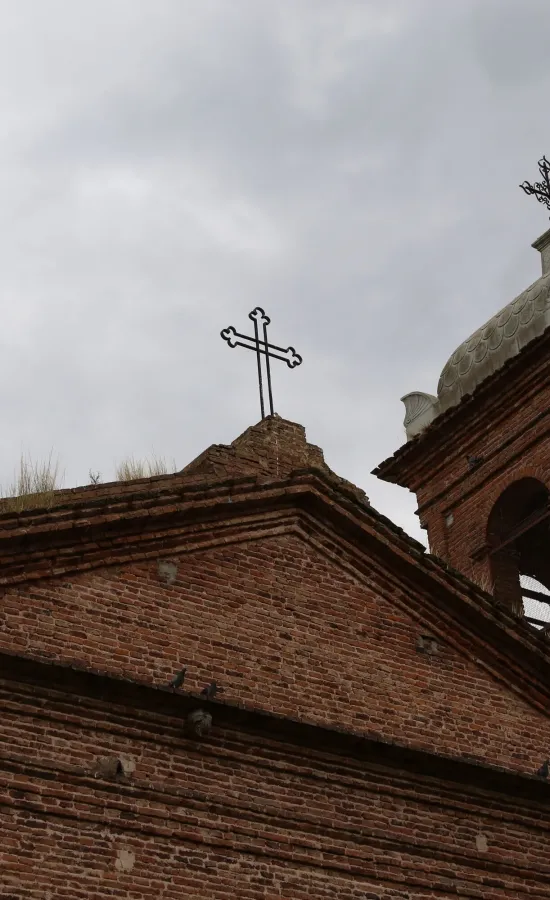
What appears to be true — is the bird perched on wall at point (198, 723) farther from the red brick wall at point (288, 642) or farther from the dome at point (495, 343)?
the dome at point (495, 343)

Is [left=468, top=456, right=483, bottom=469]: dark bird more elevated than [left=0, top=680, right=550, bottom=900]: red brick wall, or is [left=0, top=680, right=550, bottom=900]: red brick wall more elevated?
[left=468, top=456, right=483, bottom=469]: dark bird

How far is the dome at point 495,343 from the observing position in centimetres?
1734

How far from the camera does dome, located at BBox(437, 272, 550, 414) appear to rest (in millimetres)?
17344

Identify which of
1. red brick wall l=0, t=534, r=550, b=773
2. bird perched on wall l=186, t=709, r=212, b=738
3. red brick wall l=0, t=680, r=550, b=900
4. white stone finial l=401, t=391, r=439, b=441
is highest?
white stone finial l=401, t=391, r=439, b=441

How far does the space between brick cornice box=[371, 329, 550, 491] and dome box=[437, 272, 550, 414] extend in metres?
0.19

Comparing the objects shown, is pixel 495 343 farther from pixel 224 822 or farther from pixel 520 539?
pixel 224 822

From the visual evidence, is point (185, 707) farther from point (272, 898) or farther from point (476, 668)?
point (476, 668)

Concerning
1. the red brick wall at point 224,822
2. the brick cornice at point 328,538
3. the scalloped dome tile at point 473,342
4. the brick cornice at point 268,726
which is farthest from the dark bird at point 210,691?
the scalloped dome tile at point 473,342

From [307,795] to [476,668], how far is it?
2239 mm

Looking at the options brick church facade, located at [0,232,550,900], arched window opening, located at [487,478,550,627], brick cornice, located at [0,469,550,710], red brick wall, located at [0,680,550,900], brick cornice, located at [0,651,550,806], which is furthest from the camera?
arched window opening, located at [487,478,550,627]

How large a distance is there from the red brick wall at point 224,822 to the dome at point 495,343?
682 cm

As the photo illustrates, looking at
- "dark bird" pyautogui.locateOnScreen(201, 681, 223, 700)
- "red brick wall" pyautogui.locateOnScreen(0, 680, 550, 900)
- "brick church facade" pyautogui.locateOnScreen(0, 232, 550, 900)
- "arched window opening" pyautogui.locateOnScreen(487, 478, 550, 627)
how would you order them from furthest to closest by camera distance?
"arched window opening" pyautogui.locateOnScreen(487, 478, 550, 627)
"dark bird" pyautogui.locateOnScreen(201, 681, 223, 700)
"brick church facade" pyautogui.locateOnScreen(0, 232, 550, 900)
"red brick wall" pyautogui.locateOnScreen(0, 680, 550, 900)

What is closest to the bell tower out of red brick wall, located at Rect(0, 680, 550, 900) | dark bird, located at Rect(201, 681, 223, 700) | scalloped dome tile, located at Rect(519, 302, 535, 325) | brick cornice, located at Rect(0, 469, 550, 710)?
scalloped dome tile, located at Rect(519, 302, 535, 325)

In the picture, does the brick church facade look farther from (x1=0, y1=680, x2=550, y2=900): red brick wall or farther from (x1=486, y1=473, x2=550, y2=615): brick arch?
(x1=486, y1=473, x2=550, y2=615): brick arch
